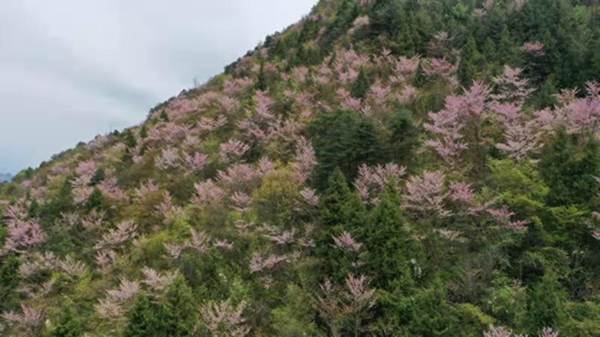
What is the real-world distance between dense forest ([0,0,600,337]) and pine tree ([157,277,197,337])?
0.22ft

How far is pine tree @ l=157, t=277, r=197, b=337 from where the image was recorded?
13578mm

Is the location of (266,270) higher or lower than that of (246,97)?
lower

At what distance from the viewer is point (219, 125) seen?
29.3 m

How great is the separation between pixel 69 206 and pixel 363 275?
2245 centimetres

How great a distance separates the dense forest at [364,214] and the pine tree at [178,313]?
0.07 metres

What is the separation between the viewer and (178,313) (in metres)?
13.9

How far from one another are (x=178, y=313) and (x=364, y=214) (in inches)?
299

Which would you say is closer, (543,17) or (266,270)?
(266,270)

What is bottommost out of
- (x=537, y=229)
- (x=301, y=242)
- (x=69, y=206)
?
(x=537, y=229)

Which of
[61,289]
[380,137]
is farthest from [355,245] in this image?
[61,289]

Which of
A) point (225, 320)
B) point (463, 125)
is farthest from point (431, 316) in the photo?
point (463, 125)

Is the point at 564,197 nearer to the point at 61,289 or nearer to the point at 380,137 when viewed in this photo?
the point at 380,137

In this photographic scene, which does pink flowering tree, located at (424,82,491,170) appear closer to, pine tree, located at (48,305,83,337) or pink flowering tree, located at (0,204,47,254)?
pine tree, located at (48,305,83,337)

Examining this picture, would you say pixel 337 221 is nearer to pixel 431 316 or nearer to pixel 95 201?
pixel 431 316
